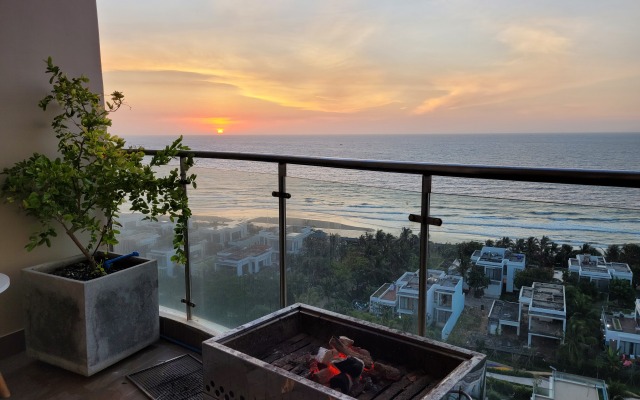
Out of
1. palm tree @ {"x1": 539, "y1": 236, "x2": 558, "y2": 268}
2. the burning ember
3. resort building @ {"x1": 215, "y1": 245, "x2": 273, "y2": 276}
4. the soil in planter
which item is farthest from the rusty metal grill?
the soil in planter

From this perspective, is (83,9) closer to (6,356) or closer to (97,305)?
(97,305)

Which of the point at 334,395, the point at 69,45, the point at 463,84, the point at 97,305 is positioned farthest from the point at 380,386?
the point at 463,84

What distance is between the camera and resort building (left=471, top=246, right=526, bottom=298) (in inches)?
63.4

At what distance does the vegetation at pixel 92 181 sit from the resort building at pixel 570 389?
195cm

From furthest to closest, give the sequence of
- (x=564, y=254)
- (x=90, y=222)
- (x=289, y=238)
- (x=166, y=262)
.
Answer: (x=166, y=262) < (x=90, y=222) < (x=289, y=238) < (x=564, y=254)

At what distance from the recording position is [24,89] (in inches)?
107

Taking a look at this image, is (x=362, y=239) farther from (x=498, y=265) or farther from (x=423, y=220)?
(x=498, y=265)

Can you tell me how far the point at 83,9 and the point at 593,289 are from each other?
10.7 feet

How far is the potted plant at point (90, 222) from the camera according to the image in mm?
2424

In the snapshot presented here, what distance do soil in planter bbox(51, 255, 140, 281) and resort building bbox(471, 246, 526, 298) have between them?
2.08 m

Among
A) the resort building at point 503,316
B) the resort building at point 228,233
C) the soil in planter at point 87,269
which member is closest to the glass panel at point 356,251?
the resort building at point 503,316

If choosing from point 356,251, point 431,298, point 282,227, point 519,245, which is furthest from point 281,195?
point 519,245

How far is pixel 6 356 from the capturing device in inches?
108

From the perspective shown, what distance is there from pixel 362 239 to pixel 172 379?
52.5 inches
